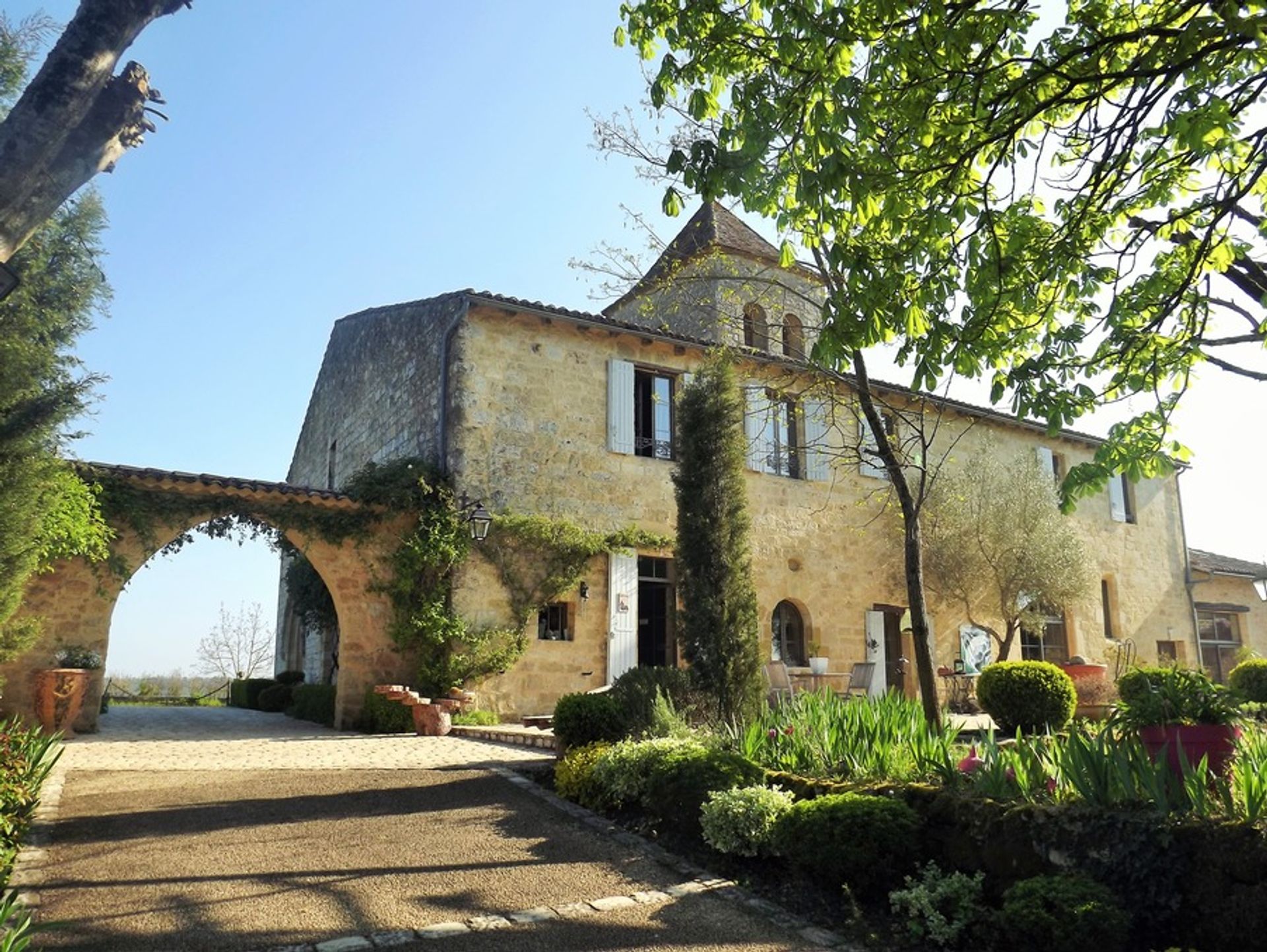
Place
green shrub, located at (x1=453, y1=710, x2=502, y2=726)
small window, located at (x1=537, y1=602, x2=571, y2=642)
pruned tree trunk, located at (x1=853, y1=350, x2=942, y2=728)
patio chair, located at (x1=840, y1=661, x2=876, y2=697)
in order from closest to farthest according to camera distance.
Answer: pruned tree trunk, located at (x1=853, y1=350, x2=942, y2=728) < green shrub, located at (x1=453, y1=710, x2=502, y2=726) < patio chair, located at (x1=840, y1=661, x2=876, y2=697) < small window, located at (x1=537, y1=602, x2=571, y2=642)

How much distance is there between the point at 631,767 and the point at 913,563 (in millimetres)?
2877

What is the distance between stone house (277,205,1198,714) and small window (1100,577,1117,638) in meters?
0.09

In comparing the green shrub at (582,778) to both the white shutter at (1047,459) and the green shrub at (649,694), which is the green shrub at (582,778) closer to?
the green shrub at (649,694)

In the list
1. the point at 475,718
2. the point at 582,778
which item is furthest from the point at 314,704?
the point at 582,778

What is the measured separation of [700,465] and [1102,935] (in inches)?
241

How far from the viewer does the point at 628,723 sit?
7.68 m

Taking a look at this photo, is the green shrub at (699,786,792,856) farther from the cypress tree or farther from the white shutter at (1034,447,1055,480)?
the white shutter at (1034,447,1055,480)

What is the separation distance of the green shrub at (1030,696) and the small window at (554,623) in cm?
568

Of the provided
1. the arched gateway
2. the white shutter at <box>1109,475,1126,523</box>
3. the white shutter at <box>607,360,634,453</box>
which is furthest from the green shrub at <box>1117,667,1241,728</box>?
the white shutter at <box>1109,475,1126,523</box>

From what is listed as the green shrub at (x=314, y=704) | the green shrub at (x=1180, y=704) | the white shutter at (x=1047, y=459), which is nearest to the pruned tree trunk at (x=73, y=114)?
the green shrub at (x=1180, y=704)

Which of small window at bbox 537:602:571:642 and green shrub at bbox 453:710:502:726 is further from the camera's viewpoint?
small window at bbox 537:602:571:642

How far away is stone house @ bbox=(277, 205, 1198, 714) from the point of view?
1211cm

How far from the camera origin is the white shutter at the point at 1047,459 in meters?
17.8

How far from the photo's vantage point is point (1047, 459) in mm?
18406
